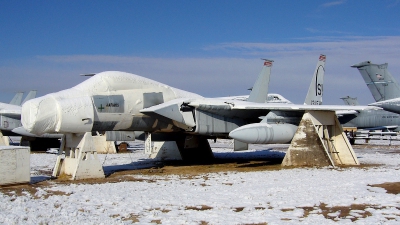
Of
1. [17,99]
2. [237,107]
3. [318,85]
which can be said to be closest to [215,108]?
[237,107]

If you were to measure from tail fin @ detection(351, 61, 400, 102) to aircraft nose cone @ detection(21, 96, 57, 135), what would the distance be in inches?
812

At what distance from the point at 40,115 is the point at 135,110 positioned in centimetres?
297

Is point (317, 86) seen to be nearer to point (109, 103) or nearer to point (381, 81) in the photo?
point (381, 81)

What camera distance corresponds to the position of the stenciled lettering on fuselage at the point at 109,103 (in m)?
12.3

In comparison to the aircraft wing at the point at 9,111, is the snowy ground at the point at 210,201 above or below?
below

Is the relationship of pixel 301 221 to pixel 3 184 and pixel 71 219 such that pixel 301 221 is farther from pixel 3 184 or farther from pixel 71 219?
pixel 3 184

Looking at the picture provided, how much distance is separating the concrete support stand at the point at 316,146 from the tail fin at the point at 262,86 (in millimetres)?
4476

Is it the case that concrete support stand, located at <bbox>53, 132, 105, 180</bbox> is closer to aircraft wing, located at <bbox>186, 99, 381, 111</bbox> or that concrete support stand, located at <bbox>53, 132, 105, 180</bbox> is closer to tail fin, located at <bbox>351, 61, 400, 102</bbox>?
aircraft wing, located at <bbox>186, 99, 381, 111</bbox>

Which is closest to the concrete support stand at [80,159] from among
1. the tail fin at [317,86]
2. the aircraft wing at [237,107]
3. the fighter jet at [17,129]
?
the aircraft wing at [237,107]

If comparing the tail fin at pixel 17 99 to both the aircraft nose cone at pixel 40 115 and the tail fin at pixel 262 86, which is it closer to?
the tail fin at pixel 262 86

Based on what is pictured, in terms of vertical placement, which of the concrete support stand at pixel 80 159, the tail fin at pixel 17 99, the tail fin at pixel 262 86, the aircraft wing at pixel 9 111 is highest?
the tail fin at pixel 17 99

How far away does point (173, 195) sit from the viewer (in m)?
8.57

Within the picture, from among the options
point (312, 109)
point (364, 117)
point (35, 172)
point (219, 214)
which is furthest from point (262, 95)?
point (364, 117)

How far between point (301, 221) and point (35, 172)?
34.5 feet
